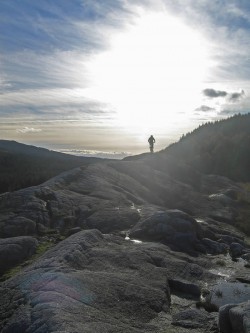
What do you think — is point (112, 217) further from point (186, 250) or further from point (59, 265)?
point (59, 265)

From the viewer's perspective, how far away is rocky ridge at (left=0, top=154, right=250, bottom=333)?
20.6 metres

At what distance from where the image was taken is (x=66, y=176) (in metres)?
58.2

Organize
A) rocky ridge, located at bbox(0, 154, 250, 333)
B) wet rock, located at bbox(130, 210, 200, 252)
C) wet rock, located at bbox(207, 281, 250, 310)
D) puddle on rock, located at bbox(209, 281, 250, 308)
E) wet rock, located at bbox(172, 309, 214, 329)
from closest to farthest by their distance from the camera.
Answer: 1. rocky ridge, located at bbox(0, 154, 250, 333)
2. wet rock, located at bbox(172, 309, 214, 329)
3. wet rock, located at bbox(207, 281, 250, 310)
4. puddle on rock, located at bbox(209, 281, 250, 308)
5. wet rock, located at bbox(130, 210, 200, 252)

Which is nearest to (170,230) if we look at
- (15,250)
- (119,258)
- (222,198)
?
(119,258)

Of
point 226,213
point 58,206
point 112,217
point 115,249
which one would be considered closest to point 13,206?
point 58,206

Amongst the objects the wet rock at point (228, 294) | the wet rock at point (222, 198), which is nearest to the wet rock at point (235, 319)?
the wet rock at point (228, 294)

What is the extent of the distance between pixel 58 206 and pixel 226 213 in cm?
2773

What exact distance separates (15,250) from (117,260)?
928cm

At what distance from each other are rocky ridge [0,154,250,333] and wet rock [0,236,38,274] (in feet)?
0.30

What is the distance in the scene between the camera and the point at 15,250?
32875mm

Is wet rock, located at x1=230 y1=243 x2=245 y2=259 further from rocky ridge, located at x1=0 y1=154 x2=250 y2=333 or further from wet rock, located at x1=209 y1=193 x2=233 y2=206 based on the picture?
wet rock, located at x1=209 y1=193 x2=233 y2=206

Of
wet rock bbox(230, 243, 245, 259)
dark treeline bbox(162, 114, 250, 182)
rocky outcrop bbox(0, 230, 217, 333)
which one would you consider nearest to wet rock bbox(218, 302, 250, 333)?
rocky outcrop bbox(0, 230, 217, 333)

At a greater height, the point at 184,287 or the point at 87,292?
the point at 87,292

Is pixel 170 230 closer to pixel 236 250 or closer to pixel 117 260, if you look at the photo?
pixel 236 250
